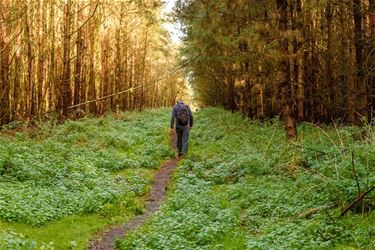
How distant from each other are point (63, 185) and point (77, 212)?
1.81m

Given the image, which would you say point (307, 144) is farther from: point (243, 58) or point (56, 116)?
point (56, 116)

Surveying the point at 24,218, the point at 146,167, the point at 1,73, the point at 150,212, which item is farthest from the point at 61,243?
the point at 1,73

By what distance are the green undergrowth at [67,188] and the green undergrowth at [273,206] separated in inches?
47.1

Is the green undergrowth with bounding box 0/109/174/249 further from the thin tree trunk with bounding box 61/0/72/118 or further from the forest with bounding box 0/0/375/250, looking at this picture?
the thin tree trunk with bounding box 61/0/72/118

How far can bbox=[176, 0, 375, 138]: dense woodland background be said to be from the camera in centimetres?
1416

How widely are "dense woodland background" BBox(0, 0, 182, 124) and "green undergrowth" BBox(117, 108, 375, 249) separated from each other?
7312 millimetres

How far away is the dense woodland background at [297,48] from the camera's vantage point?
14.2m

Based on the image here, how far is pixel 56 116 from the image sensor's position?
2284 cm

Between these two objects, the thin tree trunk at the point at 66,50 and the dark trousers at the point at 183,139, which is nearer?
the dark trousers at the point at 183,139

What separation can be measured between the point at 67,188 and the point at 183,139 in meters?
7.45

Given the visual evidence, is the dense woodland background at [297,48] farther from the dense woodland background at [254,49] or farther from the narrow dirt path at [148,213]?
the narrow dirt path at [148,213]

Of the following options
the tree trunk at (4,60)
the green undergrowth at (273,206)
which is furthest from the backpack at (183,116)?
the tree trunk at (4,60)

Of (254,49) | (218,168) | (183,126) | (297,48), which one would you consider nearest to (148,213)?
(218,168)

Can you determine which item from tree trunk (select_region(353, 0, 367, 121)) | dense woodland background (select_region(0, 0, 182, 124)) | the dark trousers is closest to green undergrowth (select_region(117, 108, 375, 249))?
tree trunk (select_region(353, 0, 367, 121))
